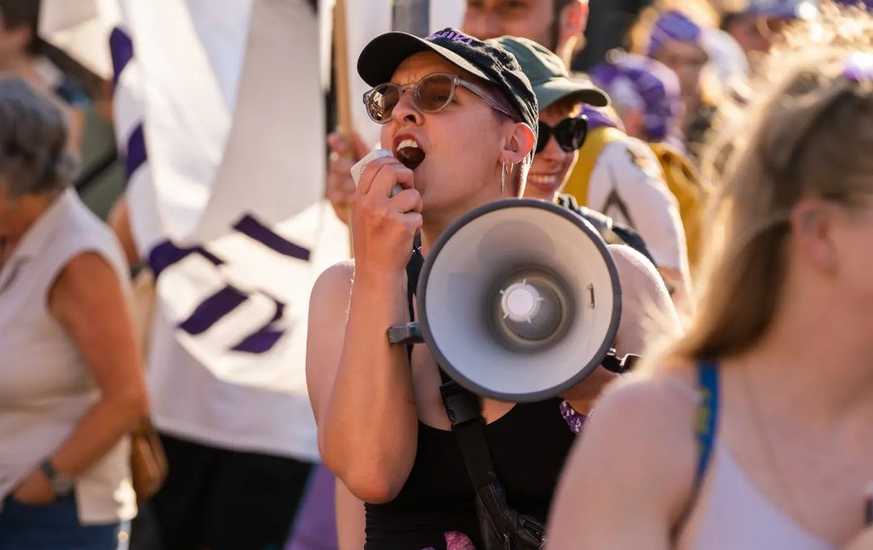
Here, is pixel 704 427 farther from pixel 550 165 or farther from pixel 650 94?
pixel 650 94

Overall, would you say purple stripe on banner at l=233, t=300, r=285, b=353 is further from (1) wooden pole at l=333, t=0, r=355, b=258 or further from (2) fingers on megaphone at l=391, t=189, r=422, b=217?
(2) fingers on megaphone at l=391, t=189, r=422, b=217

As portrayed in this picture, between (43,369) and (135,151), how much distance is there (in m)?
0.95

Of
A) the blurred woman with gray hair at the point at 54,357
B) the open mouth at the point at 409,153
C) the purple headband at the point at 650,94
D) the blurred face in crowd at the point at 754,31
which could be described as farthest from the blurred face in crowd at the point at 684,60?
the open mouth at the point at 409,153

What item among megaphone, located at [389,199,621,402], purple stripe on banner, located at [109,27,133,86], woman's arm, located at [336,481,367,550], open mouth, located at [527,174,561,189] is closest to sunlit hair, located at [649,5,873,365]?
megaphone, located at [389,199,621,402]

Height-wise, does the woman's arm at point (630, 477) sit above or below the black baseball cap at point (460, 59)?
above

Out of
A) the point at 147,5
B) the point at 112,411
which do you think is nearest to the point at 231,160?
the point at 147,5

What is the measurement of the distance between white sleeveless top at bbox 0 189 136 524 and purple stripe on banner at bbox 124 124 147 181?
0.56 m

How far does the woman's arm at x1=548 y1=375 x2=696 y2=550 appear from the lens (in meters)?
1.79

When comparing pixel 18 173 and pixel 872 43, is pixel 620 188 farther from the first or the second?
pixel 872 43

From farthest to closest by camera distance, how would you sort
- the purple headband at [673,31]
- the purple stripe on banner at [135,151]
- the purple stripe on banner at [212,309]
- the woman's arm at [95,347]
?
the purple headband at [673,31]
the purple stripe on banner at [135,151]
the purple stripe on banner at [212,309]
the woman's arm at [95,347]

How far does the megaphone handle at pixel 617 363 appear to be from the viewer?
2.52m

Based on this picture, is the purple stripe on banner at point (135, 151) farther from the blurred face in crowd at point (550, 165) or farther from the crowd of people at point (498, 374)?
the blurred face in crowd at point (550, 165)

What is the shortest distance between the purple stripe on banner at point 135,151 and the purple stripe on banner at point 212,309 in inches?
20.0

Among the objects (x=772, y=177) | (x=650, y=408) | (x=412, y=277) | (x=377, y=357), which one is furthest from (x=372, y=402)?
(x=772, y=177)
